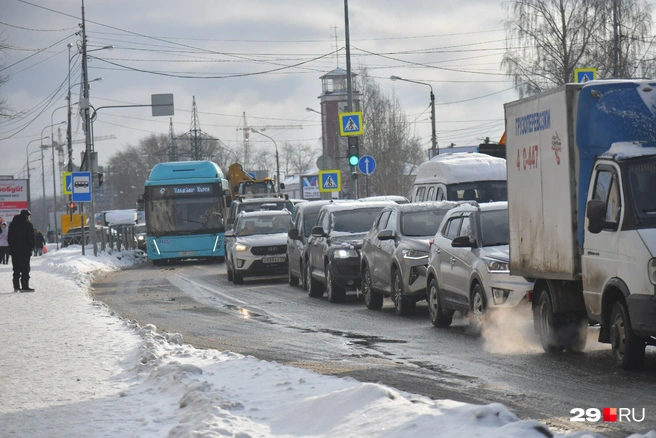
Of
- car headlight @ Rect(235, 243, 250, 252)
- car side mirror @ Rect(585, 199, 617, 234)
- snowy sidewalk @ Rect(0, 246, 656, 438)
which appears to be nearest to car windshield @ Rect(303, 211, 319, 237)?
car headlight @ Rect(235, 243, 250, 252)

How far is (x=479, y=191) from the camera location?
83.0 ft

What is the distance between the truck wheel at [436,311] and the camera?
50.9ft

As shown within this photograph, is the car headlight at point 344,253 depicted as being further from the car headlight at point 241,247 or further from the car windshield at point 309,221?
the car headlight at point 241,247

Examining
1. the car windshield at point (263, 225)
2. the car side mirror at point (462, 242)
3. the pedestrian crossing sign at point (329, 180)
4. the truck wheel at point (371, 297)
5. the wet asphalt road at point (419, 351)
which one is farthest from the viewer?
the pedestrian crossing sign at point (329, 180)

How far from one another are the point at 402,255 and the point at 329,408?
392 inches

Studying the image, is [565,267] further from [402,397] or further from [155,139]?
[155,139]

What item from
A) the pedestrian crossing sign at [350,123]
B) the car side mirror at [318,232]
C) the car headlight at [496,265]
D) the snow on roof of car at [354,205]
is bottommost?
the car headlight at [496,265]

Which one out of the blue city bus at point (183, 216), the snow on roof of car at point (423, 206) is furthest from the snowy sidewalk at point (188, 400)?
the blue city bus at point (183, 216)

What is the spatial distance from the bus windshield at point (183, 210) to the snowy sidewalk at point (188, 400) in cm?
2599

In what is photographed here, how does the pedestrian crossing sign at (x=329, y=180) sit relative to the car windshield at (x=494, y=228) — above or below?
above

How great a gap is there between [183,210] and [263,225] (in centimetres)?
1175

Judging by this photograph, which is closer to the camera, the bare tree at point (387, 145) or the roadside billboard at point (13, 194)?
the roadside billboard at point (13, 194)

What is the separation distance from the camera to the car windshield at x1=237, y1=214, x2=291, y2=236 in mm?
29516

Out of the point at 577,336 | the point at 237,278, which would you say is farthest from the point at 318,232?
the point at 577,336
